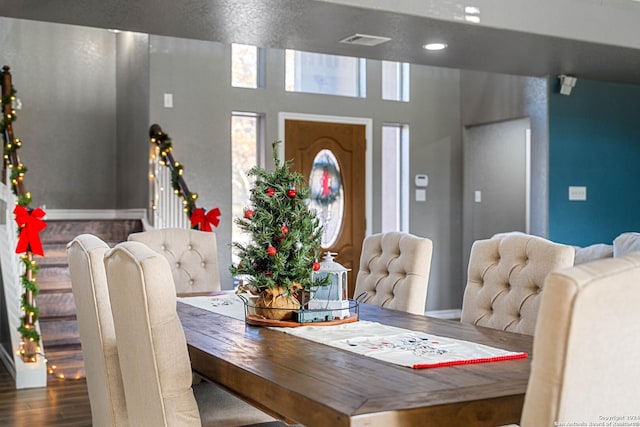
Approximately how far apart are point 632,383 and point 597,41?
4413 millimetres

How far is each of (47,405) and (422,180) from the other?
4.60 m

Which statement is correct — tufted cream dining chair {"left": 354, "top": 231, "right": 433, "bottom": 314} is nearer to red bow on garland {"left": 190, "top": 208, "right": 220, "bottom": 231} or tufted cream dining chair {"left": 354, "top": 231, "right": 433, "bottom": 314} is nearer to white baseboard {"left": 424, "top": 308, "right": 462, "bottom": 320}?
red bow on garland {"left": 190, "top": 208, "right": 220, "bottom": 231}

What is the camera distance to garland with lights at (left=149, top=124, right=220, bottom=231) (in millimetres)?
5840

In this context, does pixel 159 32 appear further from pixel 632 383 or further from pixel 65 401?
pixel 632 383

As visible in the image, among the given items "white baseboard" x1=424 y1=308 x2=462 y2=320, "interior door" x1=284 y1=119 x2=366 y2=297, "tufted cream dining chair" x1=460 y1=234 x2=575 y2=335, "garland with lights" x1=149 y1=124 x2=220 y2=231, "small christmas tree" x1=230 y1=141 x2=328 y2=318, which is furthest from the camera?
"white baseboard" x1=424 y1=308 x2=462 y2=320

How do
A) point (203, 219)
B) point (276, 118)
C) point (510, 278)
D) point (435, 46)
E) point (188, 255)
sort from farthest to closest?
point (276, 118), point (203, 219), point (435, 46), point (188, 255), point (510, 278)

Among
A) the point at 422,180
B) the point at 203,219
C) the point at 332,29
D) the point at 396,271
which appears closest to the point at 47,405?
the point at 203,219

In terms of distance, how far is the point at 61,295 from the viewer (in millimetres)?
6094

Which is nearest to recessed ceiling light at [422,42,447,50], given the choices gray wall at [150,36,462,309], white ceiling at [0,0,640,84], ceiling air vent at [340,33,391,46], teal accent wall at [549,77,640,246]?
white ceiling at [0,0,640,84]

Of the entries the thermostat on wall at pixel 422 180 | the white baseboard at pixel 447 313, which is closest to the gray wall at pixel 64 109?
the thermostat on wall at pixel 422 180

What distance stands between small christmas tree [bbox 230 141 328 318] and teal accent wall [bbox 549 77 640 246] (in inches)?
180

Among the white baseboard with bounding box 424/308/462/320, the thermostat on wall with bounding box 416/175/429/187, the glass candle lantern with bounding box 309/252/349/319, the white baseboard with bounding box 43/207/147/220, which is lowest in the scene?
the white baseboard with bounding box 424/308/462/320

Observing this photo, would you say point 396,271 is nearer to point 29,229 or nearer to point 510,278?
point 510,278

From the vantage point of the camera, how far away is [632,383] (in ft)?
4.66
